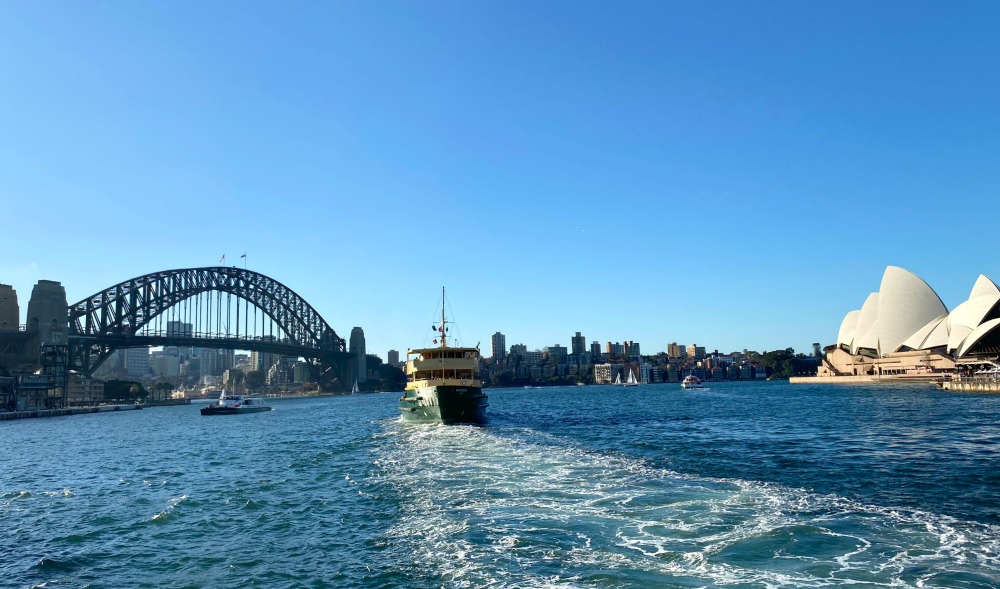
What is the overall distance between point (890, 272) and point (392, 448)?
110 meters

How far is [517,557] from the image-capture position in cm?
1055

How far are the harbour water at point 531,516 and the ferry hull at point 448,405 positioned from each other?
11.0 m

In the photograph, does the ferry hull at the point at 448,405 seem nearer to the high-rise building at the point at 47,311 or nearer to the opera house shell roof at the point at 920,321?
the opera house shell roof at the point at 920,321

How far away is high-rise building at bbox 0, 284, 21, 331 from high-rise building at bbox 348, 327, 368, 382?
84.5 m

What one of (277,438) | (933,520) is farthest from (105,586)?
(277,438)

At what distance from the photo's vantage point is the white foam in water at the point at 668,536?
9188 mm

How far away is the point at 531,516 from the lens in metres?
13.4

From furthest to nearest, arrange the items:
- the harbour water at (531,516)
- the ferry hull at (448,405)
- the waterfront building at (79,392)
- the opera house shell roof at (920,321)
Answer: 1. the waterfront building at (79,392)
2. the opera house shell roof at (920,321)
3. the ferry hull at (448,405)
4. the harbour water at (531,516)

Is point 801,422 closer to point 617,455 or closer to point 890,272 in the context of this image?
point 617,455

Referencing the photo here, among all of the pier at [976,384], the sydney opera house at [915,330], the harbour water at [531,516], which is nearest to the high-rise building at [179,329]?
the harbour water at [531,516]

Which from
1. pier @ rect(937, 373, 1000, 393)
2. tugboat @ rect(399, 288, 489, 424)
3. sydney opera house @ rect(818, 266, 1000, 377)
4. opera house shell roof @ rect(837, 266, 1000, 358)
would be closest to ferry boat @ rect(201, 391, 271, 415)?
tugboat @ rect(399, 288, 489, 424)

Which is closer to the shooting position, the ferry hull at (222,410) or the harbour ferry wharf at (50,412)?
the harbour ferry wharf at (50,412)

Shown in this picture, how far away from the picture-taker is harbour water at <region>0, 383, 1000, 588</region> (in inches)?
387

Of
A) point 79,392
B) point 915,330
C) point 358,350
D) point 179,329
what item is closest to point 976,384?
point 915,330
